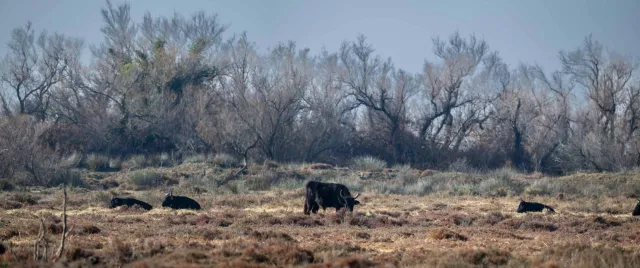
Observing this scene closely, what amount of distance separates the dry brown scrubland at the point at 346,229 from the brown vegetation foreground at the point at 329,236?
31mm

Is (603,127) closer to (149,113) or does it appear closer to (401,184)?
(401,184)

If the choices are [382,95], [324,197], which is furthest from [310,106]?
[324,197]

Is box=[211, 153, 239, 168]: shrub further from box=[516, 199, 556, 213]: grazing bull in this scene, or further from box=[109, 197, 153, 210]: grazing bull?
box=[516, 199, 556, 213]: grazing bull

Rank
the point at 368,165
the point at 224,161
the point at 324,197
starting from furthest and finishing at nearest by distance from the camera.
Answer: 1. the point at 368,165
2. the point at 224,161
3. the point at 324,197

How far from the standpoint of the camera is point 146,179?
1400 inches

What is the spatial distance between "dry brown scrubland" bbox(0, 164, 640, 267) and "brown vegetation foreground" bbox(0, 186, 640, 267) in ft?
0.10

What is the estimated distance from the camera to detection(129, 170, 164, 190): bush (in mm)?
35106

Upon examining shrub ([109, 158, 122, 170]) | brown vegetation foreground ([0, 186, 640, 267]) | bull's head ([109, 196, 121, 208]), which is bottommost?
brown vegetation foreground ([0, 186, 640, 267])

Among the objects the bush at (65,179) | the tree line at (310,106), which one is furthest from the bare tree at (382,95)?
the bush at (65,179)

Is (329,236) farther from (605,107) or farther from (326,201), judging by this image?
(605,107)

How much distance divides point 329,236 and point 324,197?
662 centimetres

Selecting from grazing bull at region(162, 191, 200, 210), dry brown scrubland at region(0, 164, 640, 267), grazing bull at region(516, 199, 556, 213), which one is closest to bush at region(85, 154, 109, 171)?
dry brown scrubland at region(0, 164, 640, 267)

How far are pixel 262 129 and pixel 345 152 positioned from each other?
948cm

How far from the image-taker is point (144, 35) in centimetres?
6266
